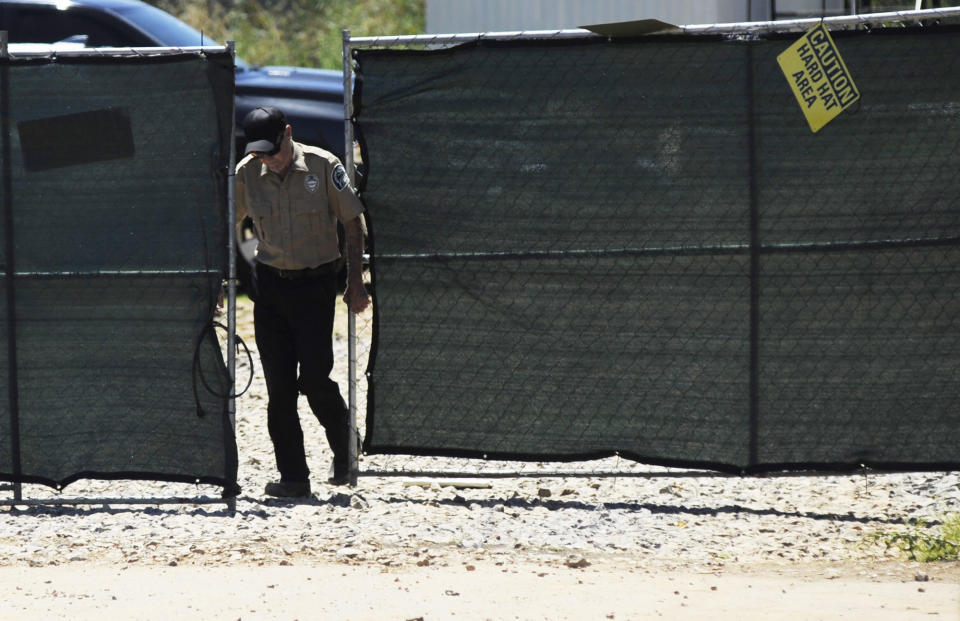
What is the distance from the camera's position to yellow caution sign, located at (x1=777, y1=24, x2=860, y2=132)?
5246 mm

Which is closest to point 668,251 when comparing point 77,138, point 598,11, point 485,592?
point 485,592

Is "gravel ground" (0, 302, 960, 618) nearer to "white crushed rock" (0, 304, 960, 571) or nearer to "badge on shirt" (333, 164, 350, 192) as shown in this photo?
"white crushed rock" (0, 304, 960, 571)

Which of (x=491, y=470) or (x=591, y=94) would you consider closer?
(x=591, y=94)

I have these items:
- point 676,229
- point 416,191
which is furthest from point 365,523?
point 676,229

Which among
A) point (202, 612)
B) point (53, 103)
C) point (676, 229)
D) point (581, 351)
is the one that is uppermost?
point (53, 103)

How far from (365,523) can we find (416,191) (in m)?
1.46

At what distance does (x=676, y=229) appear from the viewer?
5.43 metres

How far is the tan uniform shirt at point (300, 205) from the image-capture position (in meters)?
5.54

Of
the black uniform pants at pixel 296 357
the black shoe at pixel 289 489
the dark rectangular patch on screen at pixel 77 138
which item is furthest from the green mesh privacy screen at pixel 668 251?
the dark rectangular patch on screen at pixel 77 138

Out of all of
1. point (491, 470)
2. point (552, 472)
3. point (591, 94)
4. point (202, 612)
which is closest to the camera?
point (202, 612)

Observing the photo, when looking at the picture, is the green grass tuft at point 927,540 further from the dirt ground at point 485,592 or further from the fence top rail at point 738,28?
the fence top rail at point 738,28

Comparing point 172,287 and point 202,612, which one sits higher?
point 172,287

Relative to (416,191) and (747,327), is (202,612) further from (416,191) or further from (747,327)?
(747,327)

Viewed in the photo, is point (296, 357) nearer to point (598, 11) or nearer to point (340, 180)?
point (340, 180)
